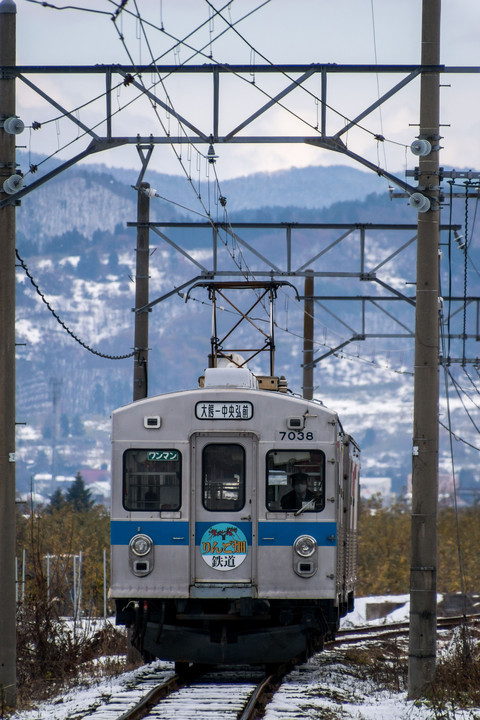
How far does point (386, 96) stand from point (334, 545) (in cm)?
518

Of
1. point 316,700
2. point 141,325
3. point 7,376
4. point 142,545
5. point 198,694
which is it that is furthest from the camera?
point 141,325

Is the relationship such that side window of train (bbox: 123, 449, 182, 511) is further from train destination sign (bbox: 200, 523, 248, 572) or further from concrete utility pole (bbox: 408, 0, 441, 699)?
concrete utility pole (bbox: 408, 0, 441, 699)

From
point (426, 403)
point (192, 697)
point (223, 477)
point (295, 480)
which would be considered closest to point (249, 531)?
point (223, 477)

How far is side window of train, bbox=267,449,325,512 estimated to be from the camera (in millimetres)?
14219

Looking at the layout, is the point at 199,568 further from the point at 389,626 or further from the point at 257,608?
the point at 389,626

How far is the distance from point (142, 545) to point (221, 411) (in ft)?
5.90

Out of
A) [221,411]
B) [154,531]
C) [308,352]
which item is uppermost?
[308,352]

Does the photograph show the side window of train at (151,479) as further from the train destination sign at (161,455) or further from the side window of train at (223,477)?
the side window of train at (223,477)

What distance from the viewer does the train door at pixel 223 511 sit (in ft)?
46.4

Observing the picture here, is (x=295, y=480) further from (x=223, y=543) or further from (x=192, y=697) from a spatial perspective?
(x=192, y=697)

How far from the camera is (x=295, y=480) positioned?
563 inches

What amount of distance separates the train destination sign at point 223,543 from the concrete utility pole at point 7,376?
2.33m

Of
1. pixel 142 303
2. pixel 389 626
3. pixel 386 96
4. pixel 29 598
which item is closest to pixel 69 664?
pixel 29 598

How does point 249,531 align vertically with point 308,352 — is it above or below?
below
